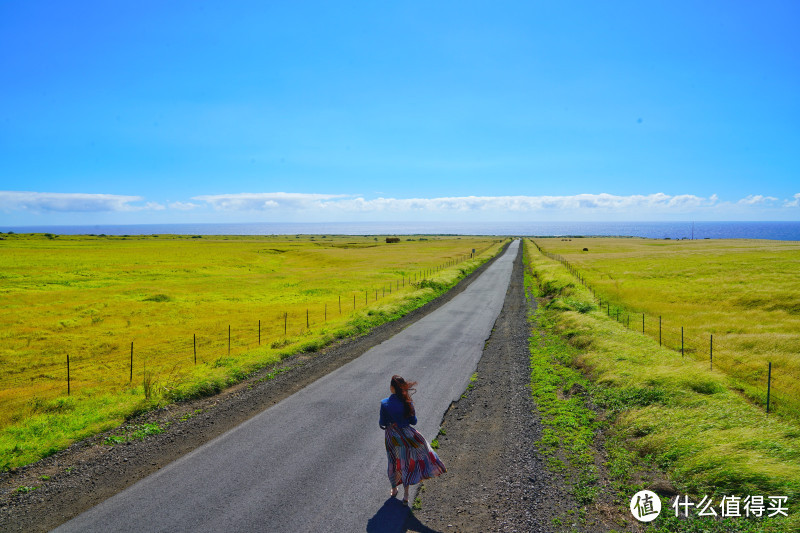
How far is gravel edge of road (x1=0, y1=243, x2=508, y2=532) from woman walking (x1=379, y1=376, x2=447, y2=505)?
5.61 m

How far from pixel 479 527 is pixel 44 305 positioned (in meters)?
43.1

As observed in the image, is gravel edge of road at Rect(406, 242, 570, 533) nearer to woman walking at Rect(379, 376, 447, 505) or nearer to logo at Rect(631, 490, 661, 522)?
woman walking at Rect(379, 376, 447, 505)

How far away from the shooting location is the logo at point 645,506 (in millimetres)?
7199

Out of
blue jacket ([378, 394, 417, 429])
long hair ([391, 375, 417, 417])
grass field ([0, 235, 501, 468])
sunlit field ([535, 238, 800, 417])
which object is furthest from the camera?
sunlit field ([535, 238, 800, 417])

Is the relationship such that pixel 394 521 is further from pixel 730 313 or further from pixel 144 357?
pixel 730 313

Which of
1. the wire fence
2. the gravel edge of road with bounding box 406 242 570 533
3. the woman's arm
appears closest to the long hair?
the woman's arm

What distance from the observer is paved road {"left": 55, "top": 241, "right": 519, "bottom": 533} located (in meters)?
7.25

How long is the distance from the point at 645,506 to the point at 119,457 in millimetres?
11332

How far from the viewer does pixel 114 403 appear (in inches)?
529

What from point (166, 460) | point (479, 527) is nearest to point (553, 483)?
point (479, 527)

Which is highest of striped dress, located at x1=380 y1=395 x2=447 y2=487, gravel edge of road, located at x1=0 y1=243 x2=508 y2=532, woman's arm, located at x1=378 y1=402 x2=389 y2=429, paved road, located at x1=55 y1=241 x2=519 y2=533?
woman's arm, located at x1=378 y1=402 x2=389 y2=429

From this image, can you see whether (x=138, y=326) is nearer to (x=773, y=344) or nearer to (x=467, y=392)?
(x=467, y=392)

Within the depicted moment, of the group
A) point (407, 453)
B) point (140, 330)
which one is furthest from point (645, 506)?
point (140, 330)

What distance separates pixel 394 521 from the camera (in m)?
7.22
